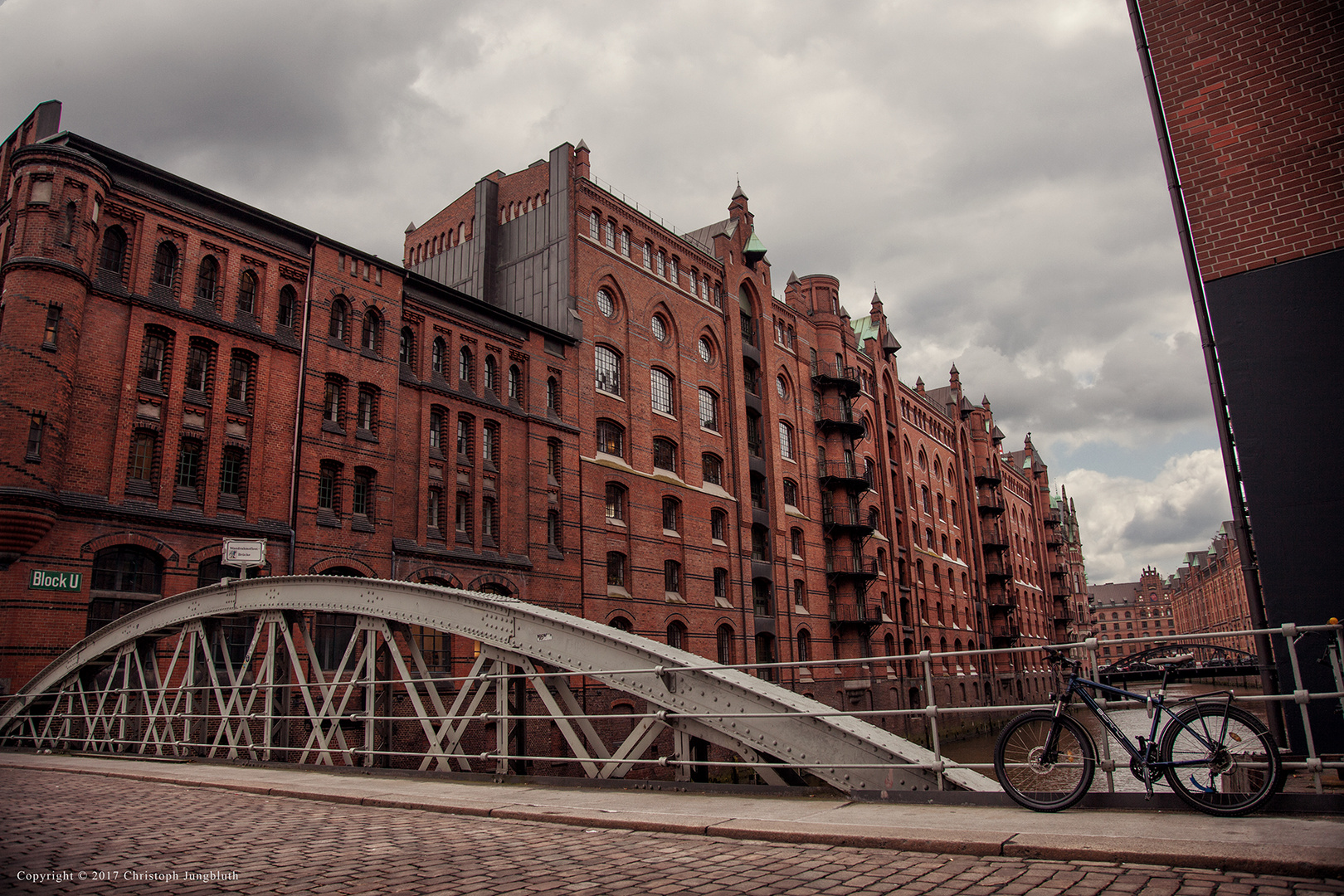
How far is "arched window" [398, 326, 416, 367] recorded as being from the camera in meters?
24.3

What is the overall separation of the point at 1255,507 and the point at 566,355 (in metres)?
22.8

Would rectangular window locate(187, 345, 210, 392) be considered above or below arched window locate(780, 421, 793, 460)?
below

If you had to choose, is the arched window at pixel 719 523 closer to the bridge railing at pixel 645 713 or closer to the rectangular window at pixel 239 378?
the bridge railing at pixel 645 713

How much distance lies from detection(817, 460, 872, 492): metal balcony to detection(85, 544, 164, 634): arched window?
27936 millimetres

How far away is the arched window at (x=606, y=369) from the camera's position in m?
29.6

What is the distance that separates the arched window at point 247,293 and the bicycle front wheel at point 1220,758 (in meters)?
20.8

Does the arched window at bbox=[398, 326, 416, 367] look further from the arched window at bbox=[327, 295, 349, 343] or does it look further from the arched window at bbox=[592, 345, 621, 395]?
the arched window at bbox=[592, 345, 621, 395]

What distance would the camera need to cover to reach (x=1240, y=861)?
424 cm

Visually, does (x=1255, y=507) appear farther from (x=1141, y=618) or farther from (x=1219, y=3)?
(x=1141, y=618)

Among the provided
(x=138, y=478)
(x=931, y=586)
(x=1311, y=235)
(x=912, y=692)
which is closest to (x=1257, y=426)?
(x=1311, y=235)

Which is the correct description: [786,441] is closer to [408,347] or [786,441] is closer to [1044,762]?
[408,347]

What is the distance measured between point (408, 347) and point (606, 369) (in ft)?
25.0

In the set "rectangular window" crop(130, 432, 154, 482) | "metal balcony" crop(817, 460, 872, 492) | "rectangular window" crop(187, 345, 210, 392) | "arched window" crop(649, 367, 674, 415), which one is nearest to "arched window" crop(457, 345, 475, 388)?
"rectangular window" crop(187, 345, 210, 392)

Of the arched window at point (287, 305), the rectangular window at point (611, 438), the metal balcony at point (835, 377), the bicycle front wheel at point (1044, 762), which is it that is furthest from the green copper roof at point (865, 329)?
the bicycle front wheel at point (1044, 762)
